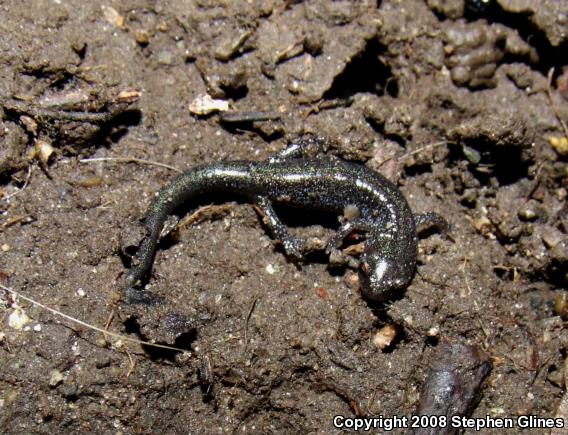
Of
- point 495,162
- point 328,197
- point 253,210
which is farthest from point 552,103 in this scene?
point 253,210

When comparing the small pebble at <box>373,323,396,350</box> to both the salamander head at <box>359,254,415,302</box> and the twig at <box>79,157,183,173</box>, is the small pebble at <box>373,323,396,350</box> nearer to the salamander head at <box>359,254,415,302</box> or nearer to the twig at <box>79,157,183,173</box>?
the salamander head at <box>359,254,415,302</box>

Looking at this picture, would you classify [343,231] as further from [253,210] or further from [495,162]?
[495,162]

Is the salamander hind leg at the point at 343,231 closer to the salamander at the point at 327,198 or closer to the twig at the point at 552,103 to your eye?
the salamander at the point at 327,198

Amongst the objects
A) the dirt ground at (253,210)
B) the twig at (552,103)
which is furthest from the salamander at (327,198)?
the twig at (552,103)

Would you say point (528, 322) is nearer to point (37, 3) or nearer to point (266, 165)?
point (266, 165)

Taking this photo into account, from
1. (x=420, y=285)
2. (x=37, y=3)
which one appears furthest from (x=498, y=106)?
(x=37, y=3)
